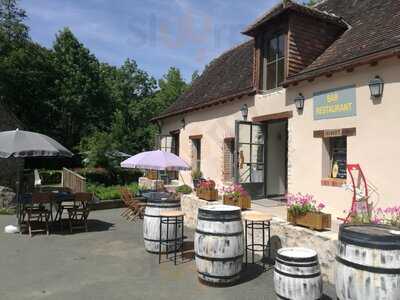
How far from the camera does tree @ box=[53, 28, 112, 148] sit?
29938 millimetres

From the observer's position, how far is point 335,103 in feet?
24.3

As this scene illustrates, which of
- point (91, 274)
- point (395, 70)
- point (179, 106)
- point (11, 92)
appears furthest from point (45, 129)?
point (395, 70)

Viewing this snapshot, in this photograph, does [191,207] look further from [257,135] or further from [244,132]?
[257,135]

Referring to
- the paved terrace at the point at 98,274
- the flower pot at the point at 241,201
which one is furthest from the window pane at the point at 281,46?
the paved terrace at the point at 98,274

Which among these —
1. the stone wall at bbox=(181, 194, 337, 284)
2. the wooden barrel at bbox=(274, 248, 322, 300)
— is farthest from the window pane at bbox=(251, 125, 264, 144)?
the wooden barrel at bbox=(274, 248, 322, 300)

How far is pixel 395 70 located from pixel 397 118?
0.80 m

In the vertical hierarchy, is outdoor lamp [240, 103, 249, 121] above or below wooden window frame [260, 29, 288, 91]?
below

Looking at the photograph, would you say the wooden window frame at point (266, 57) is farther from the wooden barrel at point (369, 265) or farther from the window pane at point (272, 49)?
the wooden barrel at point (369, 265)

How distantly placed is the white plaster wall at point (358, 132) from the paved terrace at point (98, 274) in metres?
2.19

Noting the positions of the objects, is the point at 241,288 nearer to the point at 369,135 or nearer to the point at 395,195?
the point at 395,195

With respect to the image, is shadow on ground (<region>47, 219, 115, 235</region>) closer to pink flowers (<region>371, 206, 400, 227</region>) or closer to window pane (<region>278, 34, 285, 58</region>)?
window pane (<region>278, 34, 285, 58</region>)

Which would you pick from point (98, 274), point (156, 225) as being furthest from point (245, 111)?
point (98, 274)

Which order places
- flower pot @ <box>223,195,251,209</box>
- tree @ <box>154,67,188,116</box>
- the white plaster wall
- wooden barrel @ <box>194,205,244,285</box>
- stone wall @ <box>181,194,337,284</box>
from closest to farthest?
wooden barrel @ <box>194,205,244,285</box>, stone wall @ <box>181,194,337,284</box>, the white plaster wall, flower pot @ <box>223,195,251,209</box>, tree @ <box>154,67,188,116</box>

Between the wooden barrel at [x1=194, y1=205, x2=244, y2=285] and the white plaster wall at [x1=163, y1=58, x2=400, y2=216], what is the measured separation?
2.67 m
